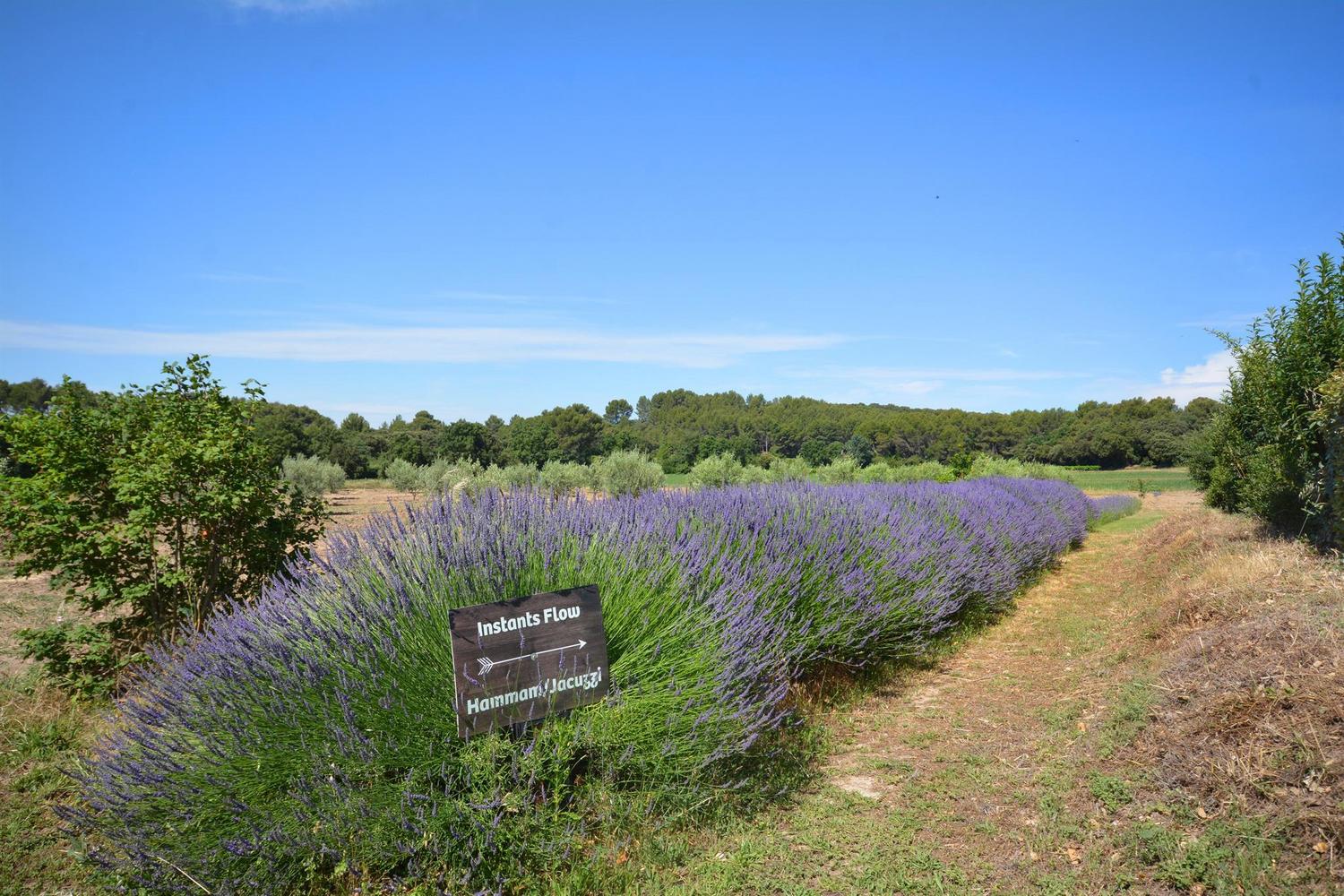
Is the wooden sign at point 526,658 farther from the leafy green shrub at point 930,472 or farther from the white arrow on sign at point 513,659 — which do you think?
the leafy green shrub at point 930,472

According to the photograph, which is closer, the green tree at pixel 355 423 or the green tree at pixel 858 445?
the green tree at pixel 858 445

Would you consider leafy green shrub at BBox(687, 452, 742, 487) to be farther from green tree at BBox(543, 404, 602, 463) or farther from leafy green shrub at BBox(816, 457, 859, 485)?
green tree at BBox(543, 404, 602, 463)

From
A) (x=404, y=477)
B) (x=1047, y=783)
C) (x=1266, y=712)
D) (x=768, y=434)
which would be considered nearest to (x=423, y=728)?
(x=1047, y=783)

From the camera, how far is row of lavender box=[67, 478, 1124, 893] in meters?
2.84

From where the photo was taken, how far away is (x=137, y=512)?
4.99m

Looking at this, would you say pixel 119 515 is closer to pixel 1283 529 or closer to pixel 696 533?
pixel 696 533

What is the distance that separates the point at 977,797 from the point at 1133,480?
5215 centimetres

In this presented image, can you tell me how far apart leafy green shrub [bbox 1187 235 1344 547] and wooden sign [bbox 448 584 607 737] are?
7.82 m

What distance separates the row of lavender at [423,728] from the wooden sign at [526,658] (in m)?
0.12

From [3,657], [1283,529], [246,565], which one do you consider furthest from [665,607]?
[1283,529]

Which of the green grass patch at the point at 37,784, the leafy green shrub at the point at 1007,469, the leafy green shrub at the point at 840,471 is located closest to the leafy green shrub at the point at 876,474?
the leafy green shrub at the point at 840,471

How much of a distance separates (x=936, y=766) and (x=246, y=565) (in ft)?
18.5

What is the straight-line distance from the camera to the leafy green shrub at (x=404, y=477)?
38.7 meters

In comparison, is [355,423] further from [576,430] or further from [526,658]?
[526,658]
